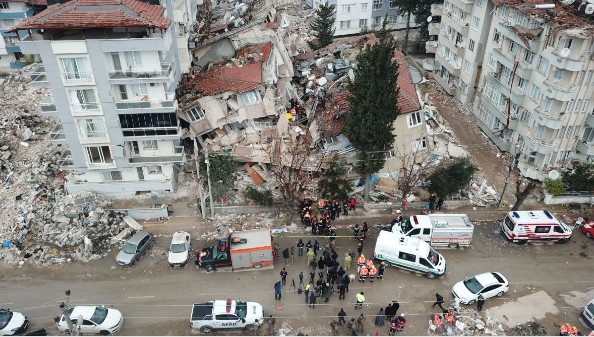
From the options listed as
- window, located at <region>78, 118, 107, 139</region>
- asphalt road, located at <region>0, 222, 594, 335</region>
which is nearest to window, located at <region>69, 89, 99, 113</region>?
→ window, located at <region>78, 118, 107, 139</region>

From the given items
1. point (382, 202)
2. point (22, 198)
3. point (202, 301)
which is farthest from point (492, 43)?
point (22, 198)

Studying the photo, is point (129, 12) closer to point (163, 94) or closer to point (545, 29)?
point (163, 94)

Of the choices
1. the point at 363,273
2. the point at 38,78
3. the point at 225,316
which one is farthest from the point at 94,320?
the point at 38,78

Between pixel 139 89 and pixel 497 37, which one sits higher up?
pixel 497 37

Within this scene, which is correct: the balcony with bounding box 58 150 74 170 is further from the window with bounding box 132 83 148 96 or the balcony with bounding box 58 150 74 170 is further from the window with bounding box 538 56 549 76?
the window with bounding box 538 56 549 76

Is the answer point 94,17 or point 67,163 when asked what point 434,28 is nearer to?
point 94,17

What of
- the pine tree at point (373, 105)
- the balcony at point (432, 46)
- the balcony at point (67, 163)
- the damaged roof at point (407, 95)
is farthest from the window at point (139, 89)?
the balcony at point (432, 46)

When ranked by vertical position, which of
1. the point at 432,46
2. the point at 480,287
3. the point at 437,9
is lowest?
the point at 480,287
